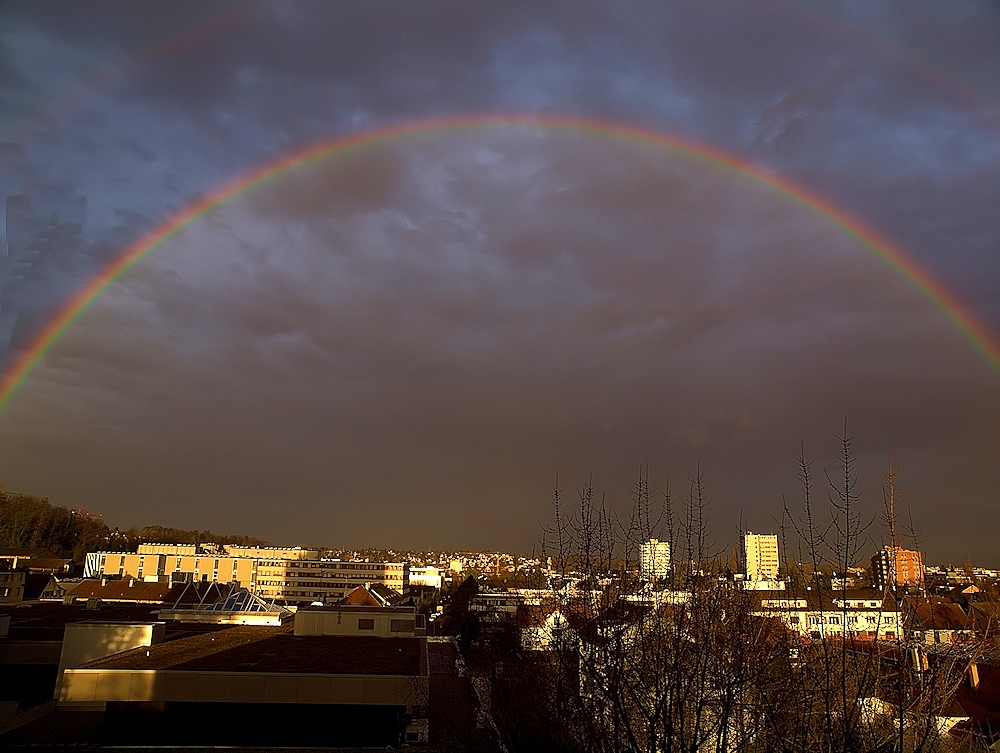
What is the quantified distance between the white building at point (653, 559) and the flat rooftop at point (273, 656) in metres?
12.0

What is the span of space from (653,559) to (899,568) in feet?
6.09

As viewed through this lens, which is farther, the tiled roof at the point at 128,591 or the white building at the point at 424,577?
the white building at the point at 424,577

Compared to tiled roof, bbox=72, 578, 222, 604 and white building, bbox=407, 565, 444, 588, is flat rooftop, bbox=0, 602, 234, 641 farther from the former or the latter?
white building, bbox=407, 565, 444, 588

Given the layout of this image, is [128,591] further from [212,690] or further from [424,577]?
[424,577]

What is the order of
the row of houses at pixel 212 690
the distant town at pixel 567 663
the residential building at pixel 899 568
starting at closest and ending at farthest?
the distant town at pixel 567 663 → the residential building at pixel 899 568 → the row of houses at pixel 212 690

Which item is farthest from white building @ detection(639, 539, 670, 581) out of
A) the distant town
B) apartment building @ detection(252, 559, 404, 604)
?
apartment building @ detection(252, 559, 404, 604)

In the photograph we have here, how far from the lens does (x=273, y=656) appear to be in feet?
63.6

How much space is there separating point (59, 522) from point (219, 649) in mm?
84776

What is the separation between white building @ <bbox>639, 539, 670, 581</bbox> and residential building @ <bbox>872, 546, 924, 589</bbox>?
1.49 metres

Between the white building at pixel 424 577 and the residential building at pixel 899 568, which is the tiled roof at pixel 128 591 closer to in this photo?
the residential building at pixel 899 568

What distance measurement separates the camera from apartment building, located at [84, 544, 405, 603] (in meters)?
84.4

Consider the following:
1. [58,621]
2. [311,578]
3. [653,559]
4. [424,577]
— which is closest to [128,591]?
[58,621]

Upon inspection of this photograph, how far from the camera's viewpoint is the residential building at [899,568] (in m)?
4.52

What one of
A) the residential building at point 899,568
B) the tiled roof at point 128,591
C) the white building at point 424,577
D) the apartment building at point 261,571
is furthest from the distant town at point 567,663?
the white building at point 424,577
